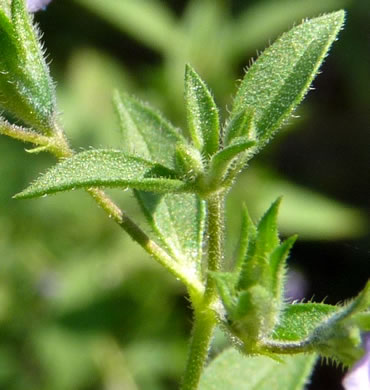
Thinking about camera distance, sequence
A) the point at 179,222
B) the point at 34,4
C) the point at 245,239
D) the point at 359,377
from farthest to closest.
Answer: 1. the point at 179,222
2. the point at 34,4
3. the point at 245,239
4. the point at 359,377

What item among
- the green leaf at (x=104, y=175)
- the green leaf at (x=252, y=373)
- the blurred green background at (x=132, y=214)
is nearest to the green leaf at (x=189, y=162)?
the green leaf at (x=104, y=175)

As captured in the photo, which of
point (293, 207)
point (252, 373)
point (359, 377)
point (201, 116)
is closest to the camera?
point (359, 377)

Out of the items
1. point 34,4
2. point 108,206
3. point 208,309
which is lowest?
point 208,309

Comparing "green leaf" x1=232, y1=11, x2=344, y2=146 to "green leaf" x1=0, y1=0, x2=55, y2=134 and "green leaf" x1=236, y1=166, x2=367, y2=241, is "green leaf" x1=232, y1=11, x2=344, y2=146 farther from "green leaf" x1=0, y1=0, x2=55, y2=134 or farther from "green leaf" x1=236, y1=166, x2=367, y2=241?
"green leaf" x1=236, y1=166, x2=367, y2=241

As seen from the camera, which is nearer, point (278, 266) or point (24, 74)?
point (278, 266)

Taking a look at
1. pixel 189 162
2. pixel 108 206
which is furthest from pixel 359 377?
pixel 108 206

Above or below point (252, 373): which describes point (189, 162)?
above

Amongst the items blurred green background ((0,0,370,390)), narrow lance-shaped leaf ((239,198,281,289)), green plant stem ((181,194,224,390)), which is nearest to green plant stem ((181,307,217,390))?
green plant stem ((181,194,224,390))

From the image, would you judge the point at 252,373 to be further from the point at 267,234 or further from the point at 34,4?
the point at 34,4
